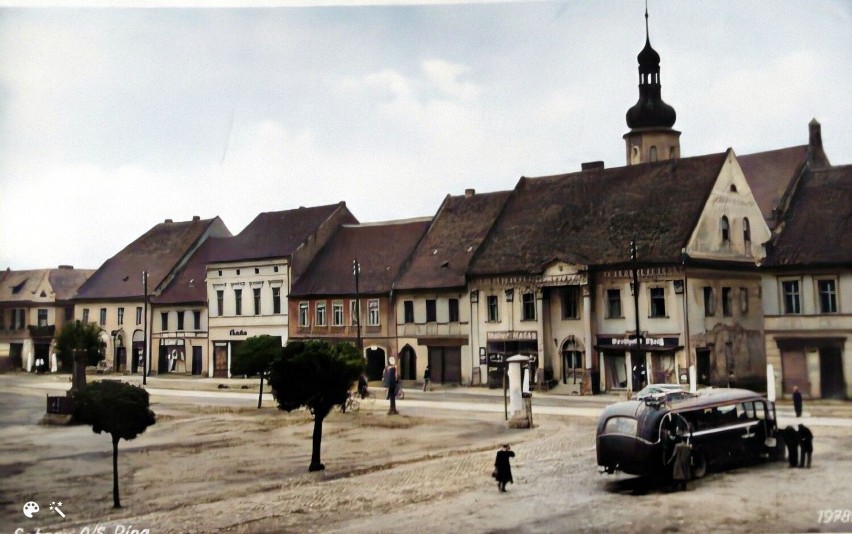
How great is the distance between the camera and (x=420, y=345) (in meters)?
10.1

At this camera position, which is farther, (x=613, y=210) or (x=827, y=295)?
(x=613, y=210)

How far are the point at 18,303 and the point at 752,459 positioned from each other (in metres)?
6.68

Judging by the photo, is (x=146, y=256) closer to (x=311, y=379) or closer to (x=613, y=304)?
(x=311, y=379)

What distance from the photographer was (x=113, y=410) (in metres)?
7.78

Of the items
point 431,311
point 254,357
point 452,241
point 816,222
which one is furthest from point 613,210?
point 254,357

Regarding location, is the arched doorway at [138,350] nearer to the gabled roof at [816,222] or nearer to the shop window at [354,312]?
the shop window at [354,312]

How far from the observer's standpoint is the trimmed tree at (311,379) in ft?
29.3

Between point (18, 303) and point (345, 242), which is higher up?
point (345, 242)

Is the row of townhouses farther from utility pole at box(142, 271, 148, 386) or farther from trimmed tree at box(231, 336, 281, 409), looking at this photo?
trimmed tree at box(231, 336, 281, 409)

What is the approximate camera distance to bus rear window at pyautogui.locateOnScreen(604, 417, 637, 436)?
7699 mm

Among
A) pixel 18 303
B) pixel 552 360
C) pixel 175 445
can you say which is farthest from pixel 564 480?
pixel 18 303

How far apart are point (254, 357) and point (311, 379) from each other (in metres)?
0.70

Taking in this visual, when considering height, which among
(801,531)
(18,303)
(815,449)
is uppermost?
(18,303)

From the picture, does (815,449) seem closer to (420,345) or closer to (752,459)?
(752,459)
